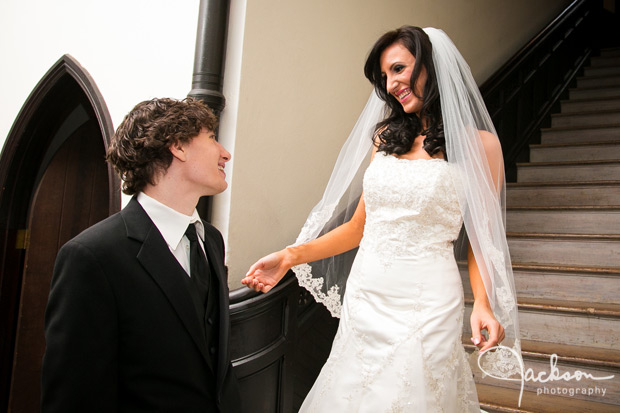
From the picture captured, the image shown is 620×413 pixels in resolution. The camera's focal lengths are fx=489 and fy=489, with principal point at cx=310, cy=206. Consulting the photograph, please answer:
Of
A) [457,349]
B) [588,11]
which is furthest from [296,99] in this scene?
[588,11]

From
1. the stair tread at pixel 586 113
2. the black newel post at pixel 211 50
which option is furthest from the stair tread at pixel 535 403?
the stair tread at pixel 586 113

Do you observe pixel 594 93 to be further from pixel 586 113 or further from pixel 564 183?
pixel 564 183

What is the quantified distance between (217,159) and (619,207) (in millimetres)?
2809

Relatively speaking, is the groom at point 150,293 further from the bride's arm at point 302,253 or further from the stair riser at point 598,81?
the stair riser at point 598,81

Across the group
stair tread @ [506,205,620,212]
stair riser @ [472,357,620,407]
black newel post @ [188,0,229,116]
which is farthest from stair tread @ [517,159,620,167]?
black newel post @ [188,0,229,116]

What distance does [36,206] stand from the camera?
3.80 meters

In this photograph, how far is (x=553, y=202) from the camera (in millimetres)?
3637

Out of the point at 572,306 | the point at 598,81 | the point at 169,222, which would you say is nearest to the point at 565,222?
the point at 572,306

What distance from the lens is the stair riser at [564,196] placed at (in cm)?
347

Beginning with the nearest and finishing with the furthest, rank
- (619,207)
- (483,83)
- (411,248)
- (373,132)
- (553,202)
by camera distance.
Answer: (411,248), (373,132), (619,207), (553,202), (483,83)

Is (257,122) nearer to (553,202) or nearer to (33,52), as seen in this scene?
(33,52)

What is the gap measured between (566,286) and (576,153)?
176 cm

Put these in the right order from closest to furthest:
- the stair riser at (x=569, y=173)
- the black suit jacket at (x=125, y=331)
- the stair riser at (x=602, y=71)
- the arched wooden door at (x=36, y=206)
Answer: the black suit jacket at (x=125, y=331) < the arched wooden door at (x=36, y=206) < the stair riser at (x=569, y=173) < the stair riser at (x=602, y=71)

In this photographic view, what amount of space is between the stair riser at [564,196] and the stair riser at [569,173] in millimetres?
221
